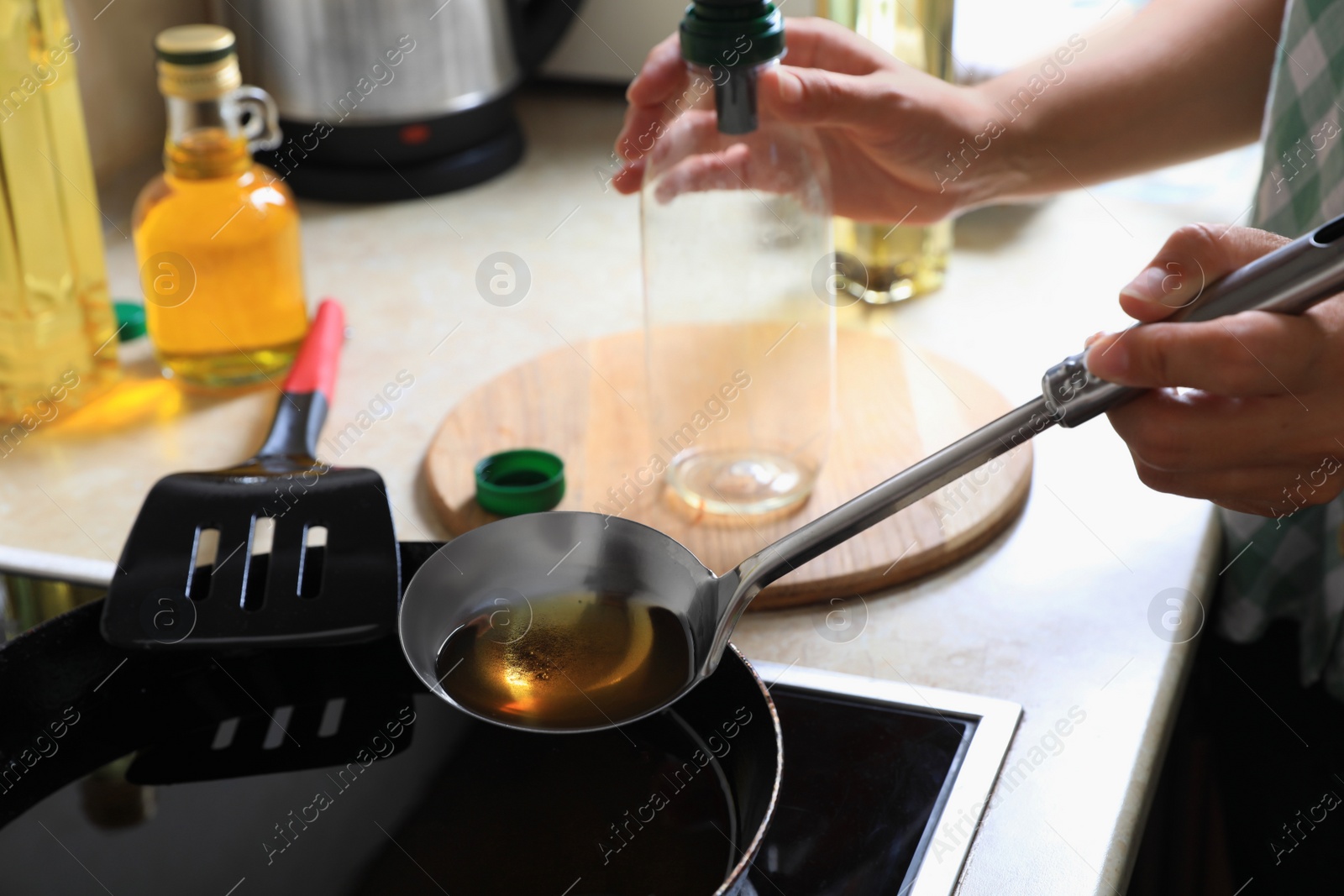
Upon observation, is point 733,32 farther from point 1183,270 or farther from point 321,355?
point 321,355

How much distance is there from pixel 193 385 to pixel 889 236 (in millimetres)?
522

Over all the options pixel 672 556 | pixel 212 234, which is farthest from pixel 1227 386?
pixel 212 234

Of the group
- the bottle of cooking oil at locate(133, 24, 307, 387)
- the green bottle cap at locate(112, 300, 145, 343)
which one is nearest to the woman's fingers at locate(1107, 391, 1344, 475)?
the bottle of cooking oil at locate(133, 24, 307, 387)

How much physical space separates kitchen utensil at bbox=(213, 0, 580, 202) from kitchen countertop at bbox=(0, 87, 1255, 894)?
0.10 ft

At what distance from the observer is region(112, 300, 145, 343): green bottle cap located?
0.92 metres

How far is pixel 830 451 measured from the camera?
2.57 feet

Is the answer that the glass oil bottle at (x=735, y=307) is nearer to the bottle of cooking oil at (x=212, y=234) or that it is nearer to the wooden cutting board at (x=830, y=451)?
the wooden cutting board at (x=830, y=451)

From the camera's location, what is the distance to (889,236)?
0.99 m

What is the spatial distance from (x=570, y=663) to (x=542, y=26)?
2.69ft

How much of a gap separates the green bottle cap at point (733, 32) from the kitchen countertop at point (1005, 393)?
279mm

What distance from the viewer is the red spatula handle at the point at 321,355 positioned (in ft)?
2.65

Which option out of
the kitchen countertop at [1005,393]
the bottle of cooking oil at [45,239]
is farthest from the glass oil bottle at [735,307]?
the bottle of cooking oil at [45,239]

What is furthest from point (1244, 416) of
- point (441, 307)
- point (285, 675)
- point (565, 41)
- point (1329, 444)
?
point (565, 41)

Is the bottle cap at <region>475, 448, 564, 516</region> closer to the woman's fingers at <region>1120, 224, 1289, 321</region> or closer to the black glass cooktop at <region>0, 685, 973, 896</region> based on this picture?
the black glass cooktop at <region>0, 685, 973, 896</region>
